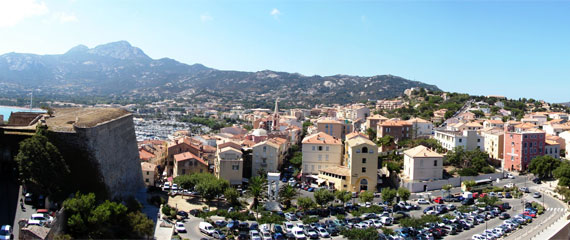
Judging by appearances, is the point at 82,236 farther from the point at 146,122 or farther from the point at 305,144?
the point at 146,122

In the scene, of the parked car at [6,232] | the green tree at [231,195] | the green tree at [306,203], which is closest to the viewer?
the parked car at [6,232]

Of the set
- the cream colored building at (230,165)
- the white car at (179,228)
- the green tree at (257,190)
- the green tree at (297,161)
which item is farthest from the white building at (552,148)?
the white car at (179,228)

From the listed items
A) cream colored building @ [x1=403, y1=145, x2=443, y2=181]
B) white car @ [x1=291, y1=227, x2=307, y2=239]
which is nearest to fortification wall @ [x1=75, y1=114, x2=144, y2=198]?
white car @ [x1=291, y1=227, x2=307, y2=239]

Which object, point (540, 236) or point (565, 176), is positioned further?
point (565, 176)

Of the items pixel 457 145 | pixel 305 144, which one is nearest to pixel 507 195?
pixel 457 145

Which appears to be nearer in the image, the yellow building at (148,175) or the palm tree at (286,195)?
the palm tree at (286,195)

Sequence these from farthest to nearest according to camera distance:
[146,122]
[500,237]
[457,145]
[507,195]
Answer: [146,122] → [457,145] → [507,195] → [500,237]

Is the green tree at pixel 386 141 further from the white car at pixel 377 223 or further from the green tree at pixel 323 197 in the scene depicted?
the white car at pixel 377 223

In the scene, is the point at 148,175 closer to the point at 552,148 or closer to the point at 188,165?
the point at 188,165
